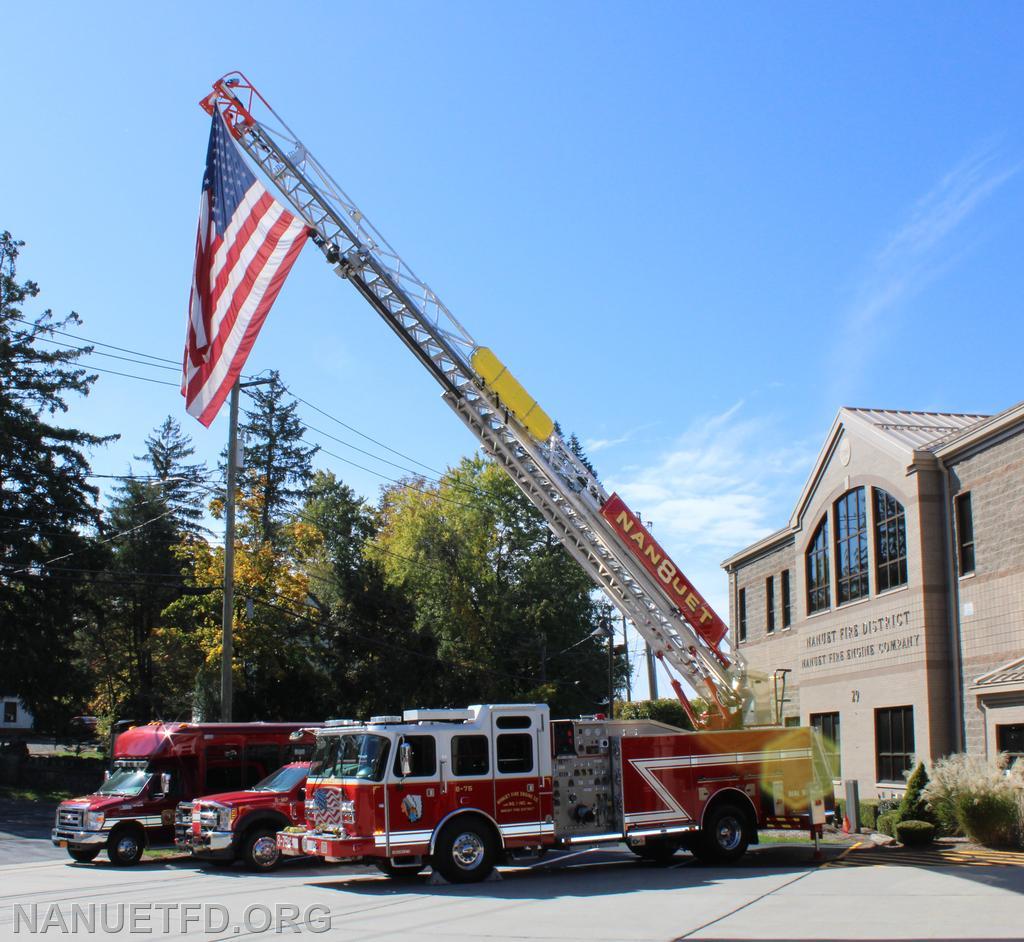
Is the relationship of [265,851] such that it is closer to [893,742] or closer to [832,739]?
[893,742]

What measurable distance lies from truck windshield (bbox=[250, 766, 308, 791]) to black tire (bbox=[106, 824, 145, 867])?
7.48 ft

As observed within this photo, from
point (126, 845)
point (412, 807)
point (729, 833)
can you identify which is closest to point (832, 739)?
point (729, 833)

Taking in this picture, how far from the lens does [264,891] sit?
1478cm

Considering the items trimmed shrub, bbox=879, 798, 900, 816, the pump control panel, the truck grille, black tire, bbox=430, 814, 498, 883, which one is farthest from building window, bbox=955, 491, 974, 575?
the truck grille

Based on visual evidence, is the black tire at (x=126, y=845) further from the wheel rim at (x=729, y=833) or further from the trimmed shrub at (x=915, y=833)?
the trimmed shrub at (x=915, y=833)

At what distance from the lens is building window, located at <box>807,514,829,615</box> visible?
29016 millimetres

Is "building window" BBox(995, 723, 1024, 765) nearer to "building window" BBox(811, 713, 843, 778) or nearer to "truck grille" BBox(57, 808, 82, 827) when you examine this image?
"building window" BBox(811, 713, 843, 778)

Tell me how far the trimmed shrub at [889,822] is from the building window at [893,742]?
3162 mm

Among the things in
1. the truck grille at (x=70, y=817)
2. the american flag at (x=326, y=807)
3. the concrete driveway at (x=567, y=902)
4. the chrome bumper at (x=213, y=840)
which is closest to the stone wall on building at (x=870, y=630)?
the concrete driveway at (x=567, y=902)

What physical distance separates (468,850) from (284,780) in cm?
461

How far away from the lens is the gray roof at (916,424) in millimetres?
24828

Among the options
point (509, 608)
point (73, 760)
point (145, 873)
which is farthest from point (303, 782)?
point (509, 608)

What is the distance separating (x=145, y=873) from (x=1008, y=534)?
665 inches

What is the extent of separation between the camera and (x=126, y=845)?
19.2m
